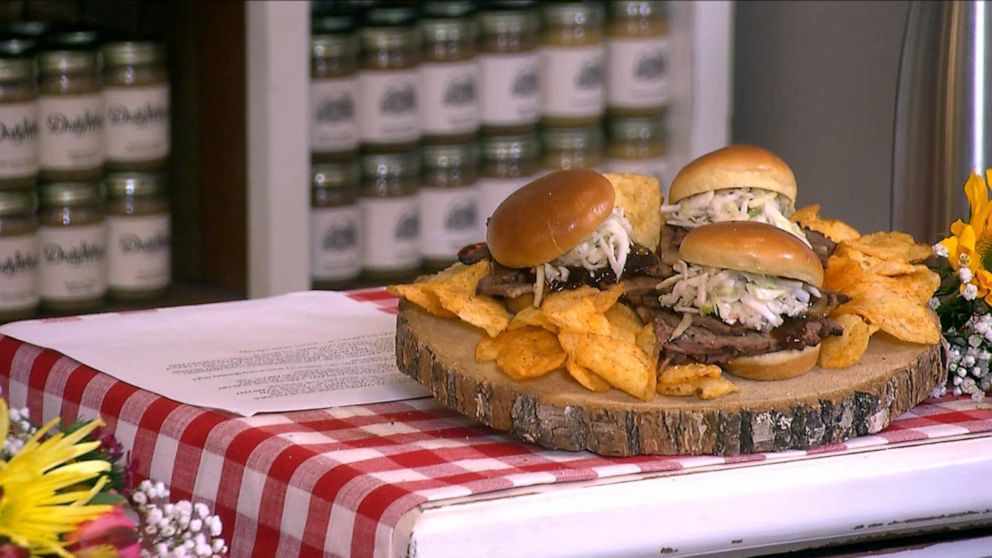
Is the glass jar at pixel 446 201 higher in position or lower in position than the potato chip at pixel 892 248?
lower

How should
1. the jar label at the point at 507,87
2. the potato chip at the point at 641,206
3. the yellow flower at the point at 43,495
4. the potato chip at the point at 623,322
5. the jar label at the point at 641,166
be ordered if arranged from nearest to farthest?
1. the yellow flower at the point at 43,495
2. the potato chip at the point at 623,322
3. the potato chip at the point at 641,206
4. the jar label at the point at 507,87
5. the jar label at the point at 641,166

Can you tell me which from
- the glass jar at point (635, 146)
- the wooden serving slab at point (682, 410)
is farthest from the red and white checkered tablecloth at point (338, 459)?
the glass jar at point (635, 146)

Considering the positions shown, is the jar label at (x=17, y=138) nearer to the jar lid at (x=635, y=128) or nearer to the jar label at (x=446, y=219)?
the jar label at (x=446, y=219)

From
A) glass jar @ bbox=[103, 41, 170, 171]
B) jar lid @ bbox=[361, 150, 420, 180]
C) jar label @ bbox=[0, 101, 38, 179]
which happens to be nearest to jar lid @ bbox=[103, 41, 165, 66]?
glass jar @ bbox=[103, 41, 170, 171]

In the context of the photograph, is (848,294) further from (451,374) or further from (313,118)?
(313,118)

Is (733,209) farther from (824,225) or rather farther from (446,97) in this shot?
(446,97)

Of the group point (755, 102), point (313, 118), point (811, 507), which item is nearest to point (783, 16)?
point (755, 102)
